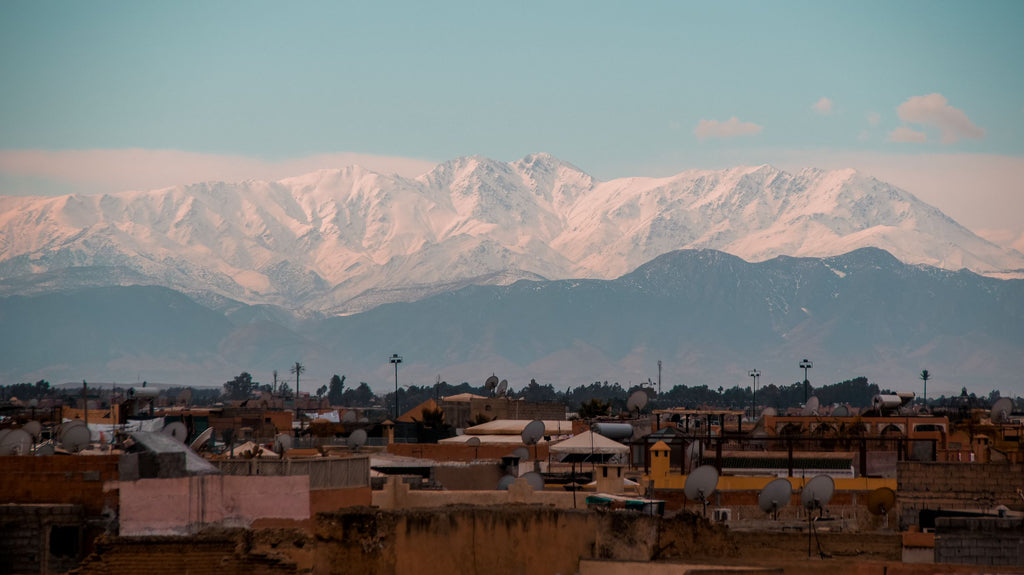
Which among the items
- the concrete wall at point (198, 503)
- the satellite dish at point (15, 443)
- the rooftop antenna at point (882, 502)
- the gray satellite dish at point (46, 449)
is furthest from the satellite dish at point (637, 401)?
the concrete wall at point (198, 503)

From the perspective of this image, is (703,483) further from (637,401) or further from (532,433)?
(637,401)

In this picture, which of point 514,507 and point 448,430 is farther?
point 448,430

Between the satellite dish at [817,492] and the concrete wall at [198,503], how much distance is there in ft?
29.4

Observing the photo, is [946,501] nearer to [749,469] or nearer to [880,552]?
[880,552]

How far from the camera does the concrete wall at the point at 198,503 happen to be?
22469mm

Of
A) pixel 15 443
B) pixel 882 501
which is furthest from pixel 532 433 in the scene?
pixel 882 501

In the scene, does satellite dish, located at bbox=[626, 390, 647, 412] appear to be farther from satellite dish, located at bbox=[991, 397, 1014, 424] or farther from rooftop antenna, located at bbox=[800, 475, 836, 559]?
rooftop antenna, located at bbox=[800, 475, 836, 559]

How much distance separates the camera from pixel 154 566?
2162cm

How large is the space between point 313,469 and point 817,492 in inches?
333

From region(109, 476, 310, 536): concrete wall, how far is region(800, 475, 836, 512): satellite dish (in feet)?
29.4

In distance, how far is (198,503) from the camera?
2258 cm

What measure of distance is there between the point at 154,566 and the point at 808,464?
821 inches

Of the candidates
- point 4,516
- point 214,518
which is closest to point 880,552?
point 214,518

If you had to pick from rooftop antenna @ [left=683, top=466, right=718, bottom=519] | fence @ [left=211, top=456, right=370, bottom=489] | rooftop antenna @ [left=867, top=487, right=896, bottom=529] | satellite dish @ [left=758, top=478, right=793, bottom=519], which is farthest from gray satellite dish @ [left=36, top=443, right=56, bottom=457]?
rooftop antenna @ [left=867, top=487, right=896, bottom=529]
